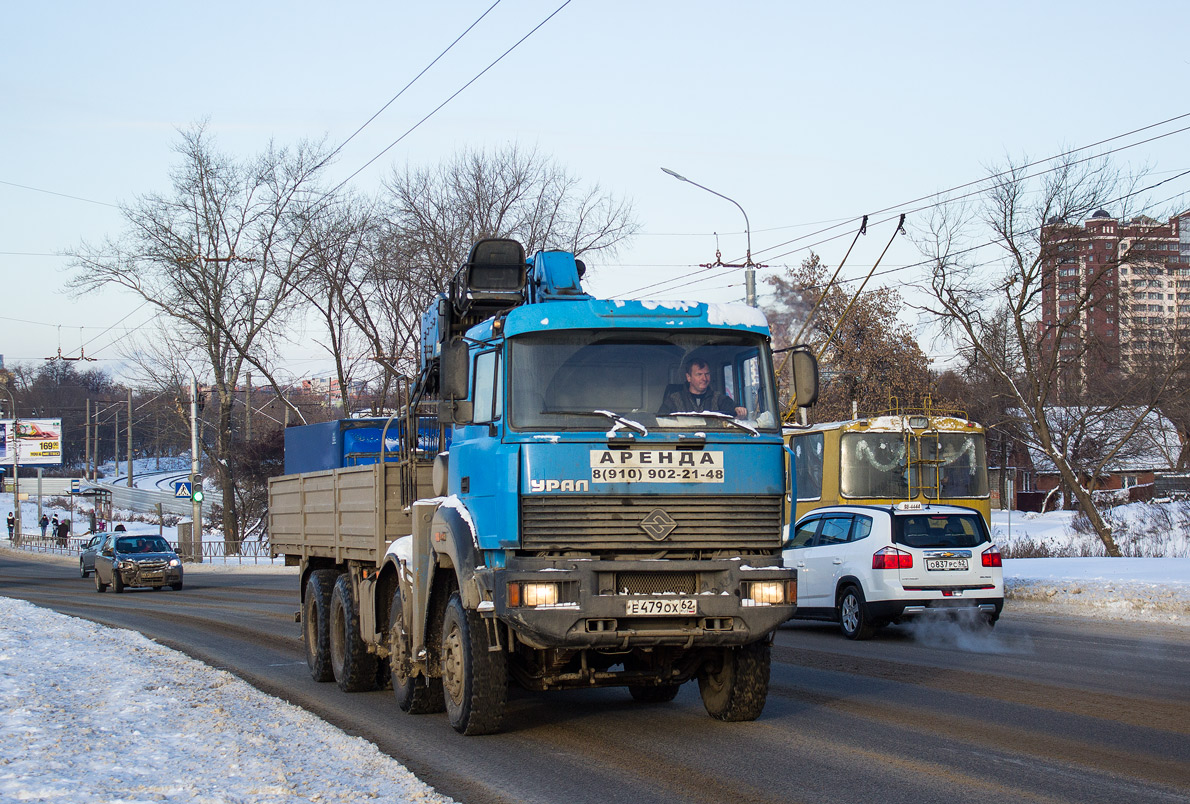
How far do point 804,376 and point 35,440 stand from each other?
78865 mm

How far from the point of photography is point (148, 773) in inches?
266

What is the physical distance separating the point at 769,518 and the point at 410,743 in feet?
9.70

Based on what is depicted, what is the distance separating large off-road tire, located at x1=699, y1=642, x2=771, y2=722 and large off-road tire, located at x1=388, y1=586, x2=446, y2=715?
225cm

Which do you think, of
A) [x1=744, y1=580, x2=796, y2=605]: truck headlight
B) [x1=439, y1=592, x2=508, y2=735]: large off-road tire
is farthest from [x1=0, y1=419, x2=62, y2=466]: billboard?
[x1=744, y1=580, x2=796, y2=605]: truck headlight

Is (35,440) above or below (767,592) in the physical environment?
above

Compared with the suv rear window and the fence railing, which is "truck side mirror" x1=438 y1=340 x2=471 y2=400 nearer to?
the suv rear window

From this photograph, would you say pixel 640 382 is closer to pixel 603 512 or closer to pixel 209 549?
pixel 603 512

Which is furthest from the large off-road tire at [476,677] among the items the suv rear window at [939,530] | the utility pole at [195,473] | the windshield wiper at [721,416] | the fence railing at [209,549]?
the utility pole at [195,473]

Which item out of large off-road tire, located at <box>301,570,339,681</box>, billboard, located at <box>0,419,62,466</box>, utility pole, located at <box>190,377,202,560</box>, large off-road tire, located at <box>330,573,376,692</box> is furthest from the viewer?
billboard, located at <box>0,419,62,466</box>

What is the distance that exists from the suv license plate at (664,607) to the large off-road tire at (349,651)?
401cm

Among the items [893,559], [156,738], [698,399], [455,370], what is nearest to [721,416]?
[698,399]

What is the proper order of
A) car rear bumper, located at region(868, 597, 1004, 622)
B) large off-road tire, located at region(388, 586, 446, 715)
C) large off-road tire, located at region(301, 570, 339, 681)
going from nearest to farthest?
large off-road tire, located at region(388, 586, 446, 715) → large off-road tire, located at region(301, 570, 339, 681) → car rear bumper, located at region(868, 597, 1004, 622)

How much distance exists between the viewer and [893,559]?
49.1 ft

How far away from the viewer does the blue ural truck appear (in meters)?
7.61
